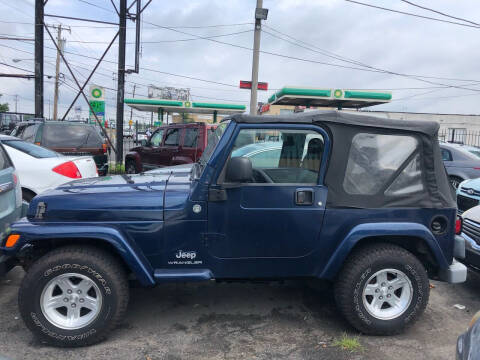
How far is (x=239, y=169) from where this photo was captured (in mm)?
2812

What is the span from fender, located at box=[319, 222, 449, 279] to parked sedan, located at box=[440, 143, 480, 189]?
6.96 metres

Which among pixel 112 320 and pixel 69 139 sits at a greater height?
pixel 69 139

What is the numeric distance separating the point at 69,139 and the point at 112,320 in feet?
24.2

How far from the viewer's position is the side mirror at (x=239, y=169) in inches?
111

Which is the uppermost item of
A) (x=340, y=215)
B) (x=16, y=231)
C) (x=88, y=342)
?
(x=340, y=215)

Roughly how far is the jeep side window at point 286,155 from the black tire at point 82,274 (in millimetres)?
1362

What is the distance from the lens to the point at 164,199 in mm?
2992

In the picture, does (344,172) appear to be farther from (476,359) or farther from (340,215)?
(476,359)

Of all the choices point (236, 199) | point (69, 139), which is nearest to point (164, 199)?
point (236, 199)

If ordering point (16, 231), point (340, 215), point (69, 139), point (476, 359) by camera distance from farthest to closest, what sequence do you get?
point (69, 139)
point (340, 215)
point (16, 231)
point (476, 359)

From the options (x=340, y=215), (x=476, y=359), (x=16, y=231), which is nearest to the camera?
(x=476, y=359)

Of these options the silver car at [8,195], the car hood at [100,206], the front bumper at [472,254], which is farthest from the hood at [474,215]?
the silver car at [8,195]

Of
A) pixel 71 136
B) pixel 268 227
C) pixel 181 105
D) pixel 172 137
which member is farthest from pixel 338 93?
pixel 268 227

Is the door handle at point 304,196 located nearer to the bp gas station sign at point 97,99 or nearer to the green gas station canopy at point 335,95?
the bp gas station sign at point 97,99
